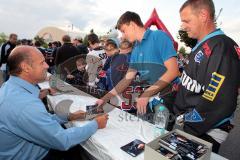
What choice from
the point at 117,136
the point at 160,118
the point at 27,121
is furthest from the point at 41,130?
the point at 160,118

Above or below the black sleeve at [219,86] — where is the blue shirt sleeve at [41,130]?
below

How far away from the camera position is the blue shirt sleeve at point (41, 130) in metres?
1.29

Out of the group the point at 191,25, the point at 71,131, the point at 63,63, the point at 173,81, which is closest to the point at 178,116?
the point at 173,81

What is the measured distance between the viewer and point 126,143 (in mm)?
1455

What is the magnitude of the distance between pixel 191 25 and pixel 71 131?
1.06 meters

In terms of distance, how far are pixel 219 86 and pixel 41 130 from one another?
105cm

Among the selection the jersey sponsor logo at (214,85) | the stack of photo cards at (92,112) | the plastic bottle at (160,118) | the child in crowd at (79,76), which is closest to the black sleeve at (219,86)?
the jersey sponsor logo at (214,85)

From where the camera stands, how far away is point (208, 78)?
4.28 ft

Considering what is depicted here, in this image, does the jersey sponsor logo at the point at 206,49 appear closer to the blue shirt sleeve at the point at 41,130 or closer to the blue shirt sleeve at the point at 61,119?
the blue shirt sleeve at the point at 41,130

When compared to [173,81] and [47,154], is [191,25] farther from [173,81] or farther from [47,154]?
[47,154]

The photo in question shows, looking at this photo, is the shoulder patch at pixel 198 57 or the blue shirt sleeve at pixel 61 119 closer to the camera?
the shoulder patch at pixel 198 57

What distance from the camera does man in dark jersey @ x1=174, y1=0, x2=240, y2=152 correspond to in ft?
4.13

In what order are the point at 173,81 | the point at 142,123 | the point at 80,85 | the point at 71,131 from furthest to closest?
the point at 80,85
the point at 173,81
the point at 142,123
the point at 71,131

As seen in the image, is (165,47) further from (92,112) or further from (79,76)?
(79,76)
